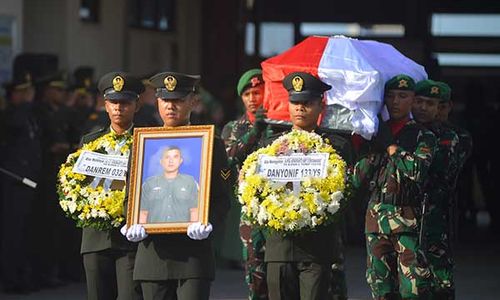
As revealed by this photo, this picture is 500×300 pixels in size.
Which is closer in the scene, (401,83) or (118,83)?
(118,83)

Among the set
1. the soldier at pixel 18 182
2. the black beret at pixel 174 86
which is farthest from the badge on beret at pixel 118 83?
the soldier at pixel 18 182

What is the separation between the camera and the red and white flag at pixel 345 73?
9578 millimetres

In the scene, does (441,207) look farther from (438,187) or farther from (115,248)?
(115,248)

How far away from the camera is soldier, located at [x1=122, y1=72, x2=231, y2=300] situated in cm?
791

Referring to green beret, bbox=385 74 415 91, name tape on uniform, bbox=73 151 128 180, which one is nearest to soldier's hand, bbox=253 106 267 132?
green beret, bbox=385 74 415 91

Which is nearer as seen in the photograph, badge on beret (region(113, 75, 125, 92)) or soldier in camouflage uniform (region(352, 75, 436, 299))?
badge on beret (region(113, 75, 125, 92))

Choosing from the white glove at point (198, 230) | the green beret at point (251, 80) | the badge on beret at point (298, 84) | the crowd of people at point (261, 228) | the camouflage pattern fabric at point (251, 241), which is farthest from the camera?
the green beret at point (251, 80)

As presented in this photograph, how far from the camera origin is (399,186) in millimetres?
9633

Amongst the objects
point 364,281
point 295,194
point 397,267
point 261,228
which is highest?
point 295,194

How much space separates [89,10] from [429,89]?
7555 millimetres

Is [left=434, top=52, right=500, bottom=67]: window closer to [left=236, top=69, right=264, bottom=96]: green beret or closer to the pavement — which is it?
the pavement

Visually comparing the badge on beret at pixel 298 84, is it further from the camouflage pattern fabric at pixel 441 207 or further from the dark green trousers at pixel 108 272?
the camouflage pattern fabric at pixel 441 207

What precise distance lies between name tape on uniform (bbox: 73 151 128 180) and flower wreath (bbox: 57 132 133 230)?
0.04 metres

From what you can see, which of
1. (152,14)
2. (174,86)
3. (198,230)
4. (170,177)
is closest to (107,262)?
(170,177)
